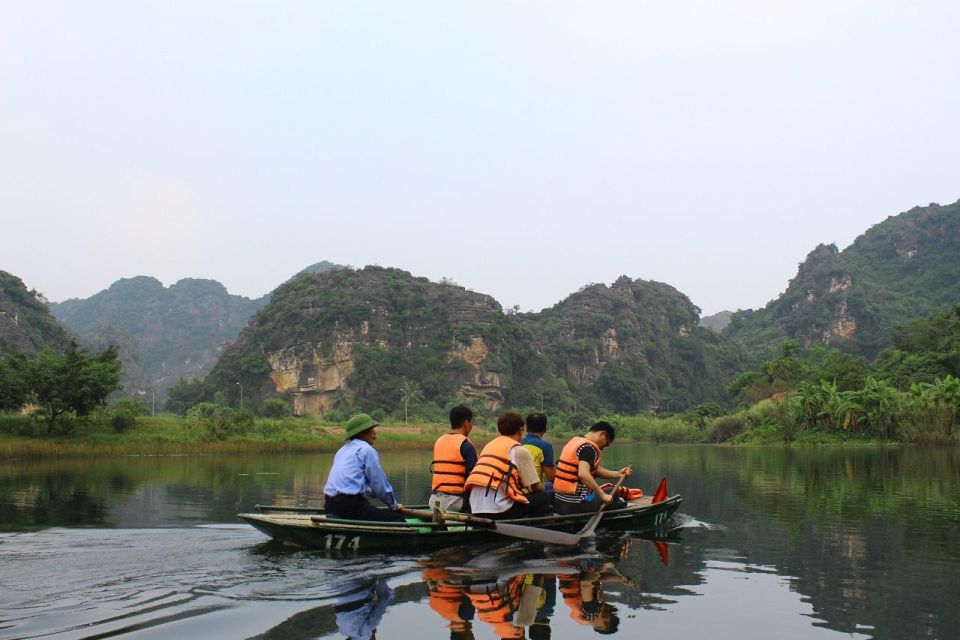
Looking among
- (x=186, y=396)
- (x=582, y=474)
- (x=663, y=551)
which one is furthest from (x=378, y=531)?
(x=186, y=396)

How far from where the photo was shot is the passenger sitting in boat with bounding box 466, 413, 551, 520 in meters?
8.47

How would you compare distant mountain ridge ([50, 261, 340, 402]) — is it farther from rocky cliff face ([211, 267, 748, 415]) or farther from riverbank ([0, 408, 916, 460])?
riverbank ([0, 408, 916, 460])

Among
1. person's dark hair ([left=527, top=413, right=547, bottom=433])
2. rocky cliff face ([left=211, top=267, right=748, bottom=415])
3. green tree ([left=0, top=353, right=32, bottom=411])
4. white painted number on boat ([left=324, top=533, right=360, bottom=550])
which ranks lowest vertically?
white painted number on boat ([left=324, top=533, right=360, bottom=550])

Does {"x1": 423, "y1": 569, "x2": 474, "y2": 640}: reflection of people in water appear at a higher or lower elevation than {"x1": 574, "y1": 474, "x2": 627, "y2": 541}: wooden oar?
lower

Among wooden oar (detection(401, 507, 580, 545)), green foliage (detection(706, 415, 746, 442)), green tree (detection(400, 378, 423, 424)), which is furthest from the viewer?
green tree (detection(400, 378, 423, 424))

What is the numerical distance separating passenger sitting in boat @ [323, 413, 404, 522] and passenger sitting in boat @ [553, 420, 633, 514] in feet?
7.35

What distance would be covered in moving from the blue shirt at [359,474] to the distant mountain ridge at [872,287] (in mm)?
106130

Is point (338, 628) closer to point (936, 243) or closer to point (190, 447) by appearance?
point (190, 447)

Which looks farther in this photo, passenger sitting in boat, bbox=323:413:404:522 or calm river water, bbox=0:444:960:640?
passenger sitting in boat, bbox=323:413:404:522

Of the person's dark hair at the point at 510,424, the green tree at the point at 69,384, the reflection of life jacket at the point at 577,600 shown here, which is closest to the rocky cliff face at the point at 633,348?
the green tree at the point at 69,384

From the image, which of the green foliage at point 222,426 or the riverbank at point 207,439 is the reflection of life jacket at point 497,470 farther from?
the green foliage at point 222,426

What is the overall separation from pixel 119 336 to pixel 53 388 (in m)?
76.2

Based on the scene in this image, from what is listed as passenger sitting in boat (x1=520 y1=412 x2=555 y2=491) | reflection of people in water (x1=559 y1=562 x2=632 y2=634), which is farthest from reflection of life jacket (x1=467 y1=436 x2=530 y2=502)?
reflection of people in water (x1=559 y1=562 x2=632 y2=634)

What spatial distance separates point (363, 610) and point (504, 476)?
2.99 meters
